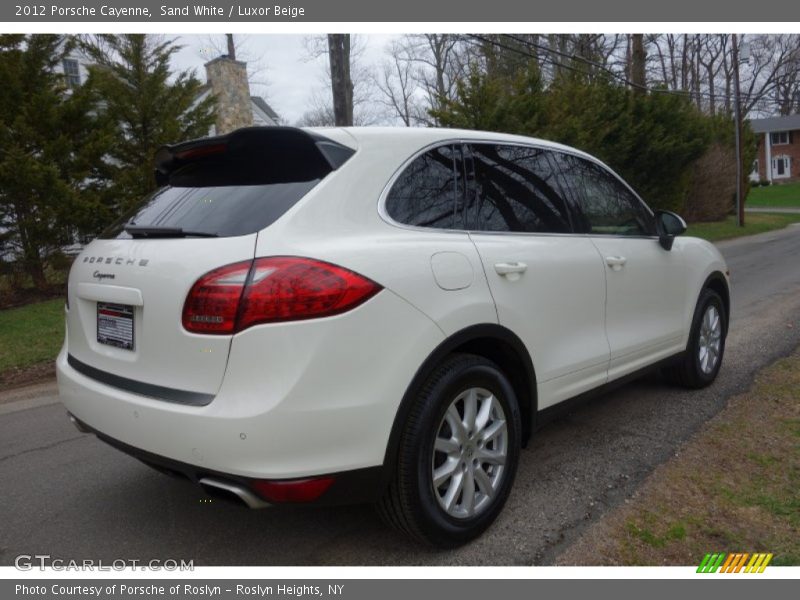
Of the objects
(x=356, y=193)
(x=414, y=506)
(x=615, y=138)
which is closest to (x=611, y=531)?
(x=414, y=506)

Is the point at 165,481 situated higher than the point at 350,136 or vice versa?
the point at 350,136

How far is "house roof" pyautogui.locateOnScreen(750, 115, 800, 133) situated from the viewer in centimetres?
6088

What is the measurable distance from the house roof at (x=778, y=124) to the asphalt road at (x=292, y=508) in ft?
221

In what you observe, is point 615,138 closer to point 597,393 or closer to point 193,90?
point 193,90

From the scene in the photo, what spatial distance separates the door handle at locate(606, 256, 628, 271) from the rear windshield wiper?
2301mm

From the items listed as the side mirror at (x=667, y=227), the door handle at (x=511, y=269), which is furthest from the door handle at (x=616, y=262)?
the door handle at (x=511, y=269)

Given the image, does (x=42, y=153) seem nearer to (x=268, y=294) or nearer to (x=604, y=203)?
(x=604, y=203)

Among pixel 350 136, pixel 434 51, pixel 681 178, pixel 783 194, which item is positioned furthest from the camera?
pixel 783 194

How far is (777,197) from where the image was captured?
4450 cm

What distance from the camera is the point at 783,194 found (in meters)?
46.3

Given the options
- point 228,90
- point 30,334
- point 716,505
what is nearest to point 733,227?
point 228,90

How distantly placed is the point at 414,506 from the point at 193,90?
11.4m

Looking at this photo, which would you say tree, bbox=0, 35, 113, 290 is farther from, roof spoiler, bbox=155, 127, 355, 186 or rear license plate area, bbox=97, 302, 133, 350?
roof spoiler, bbox=155, 127, 355, 186

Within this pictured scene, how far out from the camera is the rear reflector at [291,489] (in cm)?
225
